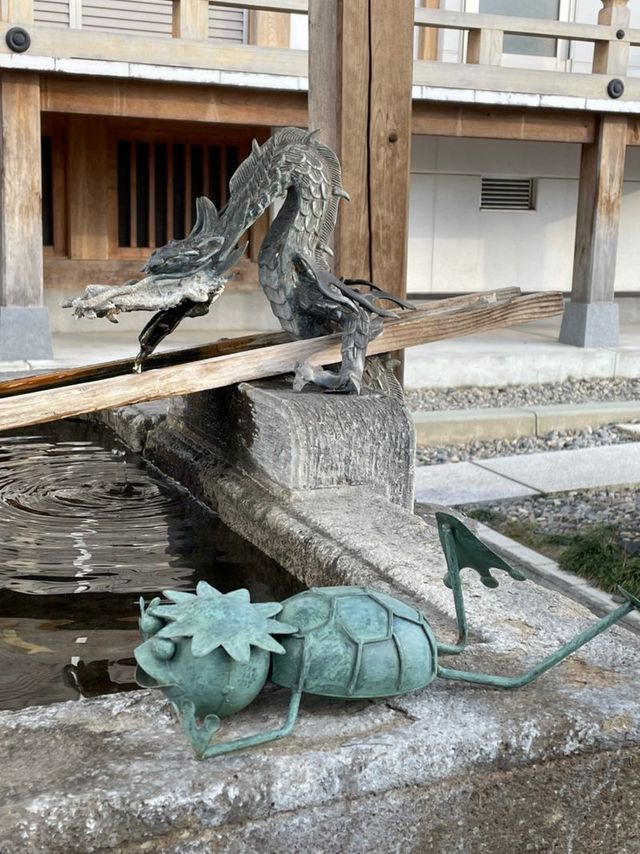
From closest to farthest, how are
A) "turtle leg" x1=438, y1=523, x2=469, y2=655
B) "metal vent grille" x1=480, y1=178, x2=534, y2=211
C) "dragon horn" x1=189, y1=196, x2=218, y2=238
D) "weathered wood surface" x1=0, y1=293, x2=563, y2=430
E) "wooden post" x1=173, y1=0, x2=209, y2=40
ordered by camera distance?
"turtle leg" x1=438, y1=523, x2=469, y2=655
"weathered wood surface" x1=0, y1=293, x2=563, y2=430
"dragon horn" x1=189, y1=196, x2=218, y2=238
"wooden post" x1=173, y1=0, x2=209, y2=40
"metal vent grille" x1=480, y1=178, x2=534, y2=211

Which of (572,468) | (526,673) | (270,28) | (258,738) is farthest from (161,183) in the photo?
(258,738)

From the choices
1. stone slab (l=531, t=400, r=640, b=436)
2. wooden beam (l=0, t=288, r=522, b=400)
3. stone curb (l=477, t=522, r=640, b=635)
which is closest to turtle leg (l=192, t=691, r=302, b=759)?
wooden beam (l=0, t=288, r=522, b=400)

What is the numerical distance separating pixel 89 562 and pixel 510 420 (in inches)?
177

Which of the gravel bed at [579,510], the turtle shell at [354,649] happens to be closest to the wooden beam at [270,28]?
the gravel bed at [579,510]

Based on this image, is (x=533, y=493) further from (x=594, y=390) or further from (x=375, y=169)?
(x=594, y=390)

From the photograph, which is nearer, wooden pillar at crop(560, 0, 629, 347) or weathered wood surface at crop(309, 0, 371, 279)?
weathered wood surface at crop(309, 0, 371, 279)

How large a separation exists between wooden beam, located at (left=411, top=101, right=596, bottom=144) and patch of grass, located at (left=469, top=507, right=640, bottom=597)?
17.0ft

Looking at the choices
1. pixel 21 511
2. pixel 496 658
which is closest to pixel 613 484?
pixel 21 511

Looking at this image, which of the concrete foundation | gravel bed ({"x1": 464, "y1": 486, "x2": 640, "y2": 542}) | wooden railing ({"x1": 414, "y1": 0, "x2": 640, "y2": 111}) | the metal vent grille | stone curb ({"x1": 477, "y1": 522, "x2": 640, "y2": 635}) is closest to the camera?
the concrete foundation

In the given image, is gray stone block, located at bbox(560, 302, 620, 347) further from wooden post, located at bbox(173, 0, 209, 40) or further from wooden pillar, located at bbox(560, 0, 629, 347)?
wooden post, located at bbox(173, 0, 209, 40)

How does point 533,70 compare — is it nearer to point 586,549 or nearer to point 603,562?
point 586,549

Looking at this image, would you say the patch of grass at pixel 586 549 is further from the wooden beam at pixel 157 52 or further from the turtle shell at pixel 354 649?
the wooden beam at pixel 157 52

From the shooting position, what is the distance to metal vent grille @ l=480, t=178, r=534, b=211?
38.9ft

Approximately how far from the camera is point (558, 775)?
170cm
